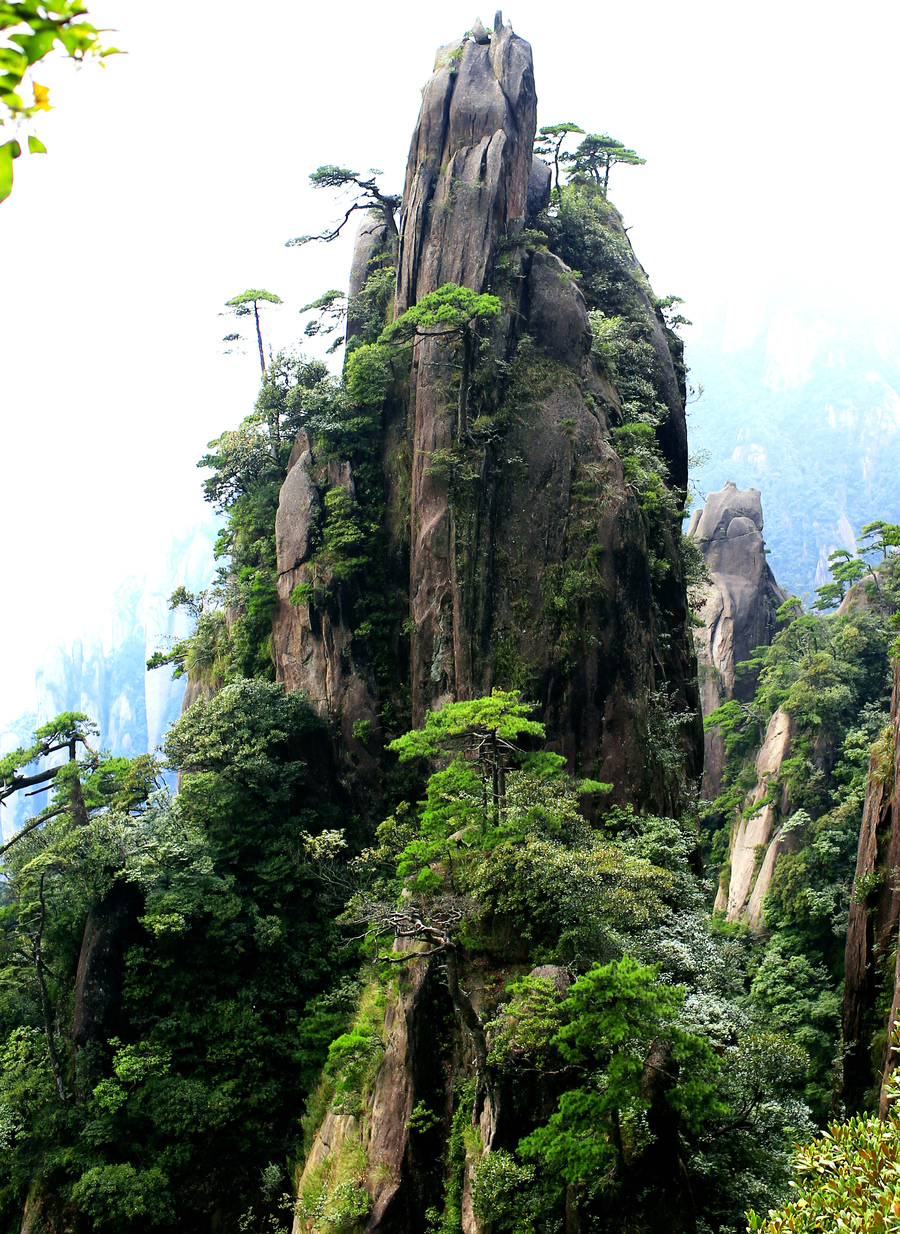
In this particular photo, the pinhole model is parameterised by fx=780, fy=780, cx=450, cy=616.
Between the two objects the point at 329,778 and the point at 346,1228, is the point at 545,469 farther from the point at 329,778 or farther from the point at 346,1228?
the point at 346,1228

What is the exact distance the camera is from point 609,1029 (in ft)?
29.0

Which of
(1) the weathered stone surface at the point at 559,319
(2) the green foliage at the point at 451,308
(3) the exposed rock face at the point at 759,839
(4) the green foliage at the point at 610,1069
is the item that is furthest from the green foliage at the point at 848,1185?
(3) the exposed rock face at the point at 759,839

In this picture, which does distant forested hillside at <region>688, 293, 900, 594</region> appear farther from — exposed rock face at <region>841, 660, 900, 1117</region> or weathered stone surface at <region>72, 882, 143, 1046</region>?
weathered stone surface at <region>72, 882, 143, 1046</region>

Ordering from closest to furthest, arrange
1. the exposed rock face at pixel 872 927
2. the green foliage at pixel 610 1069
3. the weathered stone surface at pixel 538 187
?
the green foliage at pixel 610 1069, the exposed rock face at pixel 872 927, the weathered stone surface at pixel 538 187

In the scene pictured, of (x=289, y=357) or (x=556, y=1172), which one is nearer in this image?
(x=556, y=1172)

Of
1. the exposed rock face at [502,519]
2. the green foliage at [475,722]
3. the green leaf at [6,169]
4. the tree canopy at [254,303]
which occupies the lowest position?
the green leaf at [6,169]

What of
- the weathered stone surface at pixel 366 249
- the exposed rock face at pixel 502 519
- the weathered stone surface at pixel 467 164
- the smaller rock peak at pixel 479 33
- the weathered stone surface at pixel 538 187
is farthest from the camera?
the weathered stone surface at pixel 366 249

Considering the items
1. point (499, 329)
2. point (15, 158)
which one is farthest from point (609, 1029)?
point (499, 329)

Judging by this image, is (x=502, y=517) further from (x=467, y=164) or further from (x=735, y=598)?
(x=735, y=598)

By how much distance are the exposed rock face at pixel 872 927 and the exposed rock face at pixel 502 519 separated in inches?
166

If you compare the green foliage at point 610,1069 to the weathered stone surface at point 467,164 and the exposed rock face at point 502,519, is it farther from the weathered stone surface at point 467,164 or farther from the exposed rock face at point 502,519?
the weathered stone surface at point 467,164

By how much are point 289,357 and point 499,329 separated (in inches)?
299

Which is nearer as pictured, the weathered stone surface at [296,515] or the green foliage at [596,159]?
the weathered stone surface at [296,515]

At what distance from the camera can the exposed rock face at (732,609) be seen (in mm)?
42781
